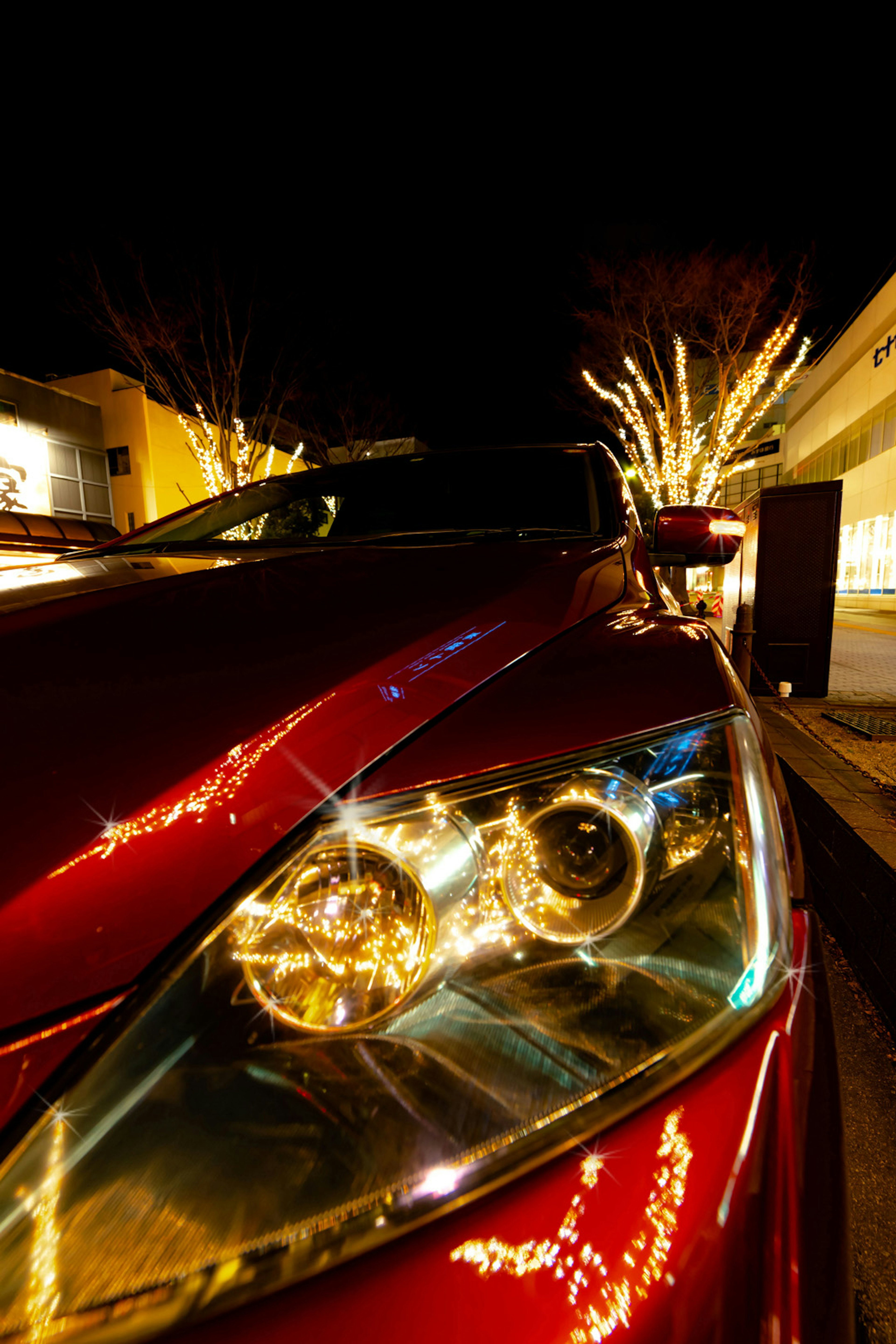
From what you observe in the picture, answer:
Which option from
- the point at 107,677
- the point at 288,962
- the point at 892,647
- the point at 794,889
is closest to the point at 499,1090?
the point at 288,962

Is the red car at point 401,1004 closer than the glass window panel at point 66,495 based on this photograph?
Yes

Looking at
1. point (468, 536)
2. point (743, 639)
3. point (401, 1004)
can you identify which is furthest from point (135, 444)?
point (401, 1004)

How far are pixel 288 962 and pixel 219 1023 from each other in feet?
0.23

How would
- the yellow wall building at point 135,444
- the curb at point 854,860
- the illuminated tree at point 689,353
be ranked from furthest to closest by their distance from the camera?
1. the yellow wall building at point 135,444
2. the illuminated tree at point 689,353
3. the curb at point 854,860

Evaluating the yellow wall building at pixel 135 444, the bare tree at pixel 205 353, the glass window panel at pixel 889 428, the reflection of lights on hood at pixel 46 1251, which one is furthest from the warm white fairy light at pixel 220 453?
the glass window panel at pixel 889 428

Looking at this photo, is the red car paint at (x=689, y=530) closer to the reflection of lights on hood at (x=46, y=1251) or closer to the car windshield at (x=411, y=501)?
the car windshield at (x=411, y=501)

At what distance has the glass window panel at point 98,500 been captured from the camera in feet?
63.8

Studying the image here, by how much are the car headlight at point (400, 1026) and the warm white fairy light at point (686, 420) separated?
16.7 m

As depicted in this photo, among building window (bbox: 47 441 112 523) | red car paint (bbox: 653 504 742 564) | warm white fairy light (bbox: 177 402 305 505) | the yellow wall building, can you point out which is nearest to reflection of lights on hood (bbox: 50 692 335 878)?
red car paint (bbox: 653 504 742 564)

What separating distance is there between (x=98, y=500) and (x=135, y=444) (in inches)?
83.3

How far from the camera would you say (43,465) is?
17.8 meters

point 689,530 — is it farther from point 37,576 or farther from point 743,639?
point 743,639

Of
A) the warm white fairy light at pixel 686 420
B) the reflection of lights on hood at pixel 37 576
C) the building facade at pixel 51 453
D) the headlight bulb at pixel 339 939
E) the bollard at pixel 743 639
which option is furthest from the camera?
the building facade at pixel 51 453

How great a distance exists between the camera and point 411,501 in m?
2.31
